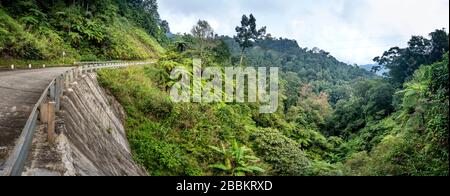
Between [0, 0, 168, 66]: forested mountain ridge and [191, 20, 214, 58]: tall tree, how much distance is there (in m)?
9.74

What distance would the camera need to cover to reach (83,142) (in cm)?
818

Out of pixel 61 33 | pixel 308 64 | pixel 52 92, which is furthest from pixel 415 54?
pixel 308 64

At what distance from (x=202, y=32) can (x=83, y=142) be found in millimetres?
24803

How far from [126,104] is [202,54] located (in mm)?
16341

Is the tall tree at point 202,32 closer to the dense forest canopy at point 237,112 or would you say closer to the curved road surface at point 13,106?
the dense forest canopy at point 237,112

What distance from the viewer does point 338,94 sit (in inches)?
2982

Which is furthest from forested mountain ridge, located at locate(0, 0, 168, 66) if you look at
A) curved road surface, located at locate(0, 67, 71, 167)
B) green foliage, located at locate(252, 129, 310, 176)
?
green foliage, located at locate(252, 129, 310, 176)

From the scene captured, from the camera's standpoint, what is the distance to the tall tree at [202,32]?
32031 millimetres

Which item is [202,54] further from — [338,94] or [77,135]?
[338,94]

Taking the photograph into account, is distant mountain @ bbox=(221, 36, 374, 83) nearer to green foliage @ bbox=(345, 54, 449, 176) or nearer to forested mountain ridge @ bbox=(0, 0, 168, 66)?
forested mountain ridge @ bbox=(0, 0, 168, 66)

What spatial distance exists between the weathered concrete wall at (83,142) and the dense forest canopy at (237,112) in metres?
1.60

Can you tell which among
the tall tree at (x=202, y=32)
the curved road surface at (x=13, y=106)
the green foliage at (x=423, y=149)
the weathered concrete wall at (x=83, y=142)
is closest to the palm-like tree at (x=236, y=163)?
the green foliage at (x=423, y=149)

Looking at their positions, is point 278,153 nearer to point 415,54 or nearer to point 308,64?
point 415,54
